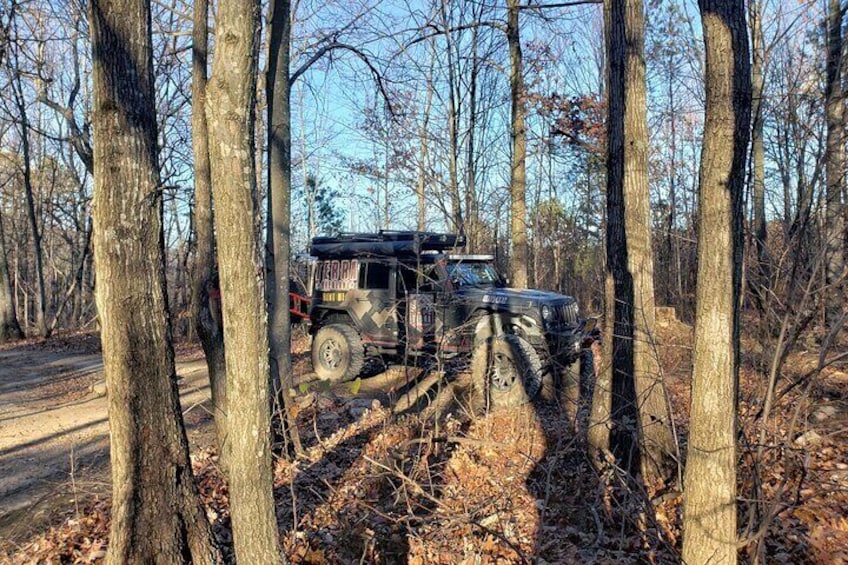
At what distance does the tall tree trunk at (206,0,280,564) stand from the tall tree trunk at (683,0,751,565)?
7.57 ft

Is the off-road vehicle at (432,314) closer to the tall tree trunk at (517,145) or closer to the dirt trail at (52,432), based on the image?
the dirt trail at (52,432)

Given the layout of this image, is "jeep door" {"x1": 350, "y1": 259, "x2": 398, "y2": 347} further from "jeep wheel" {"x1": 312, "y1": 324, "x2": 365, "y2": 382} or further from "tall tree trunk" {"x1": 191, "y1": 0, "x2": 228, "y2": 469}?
"tall tree trunk" {"x1": 191, "y1": 0, "x2": 228, "y2": 469}

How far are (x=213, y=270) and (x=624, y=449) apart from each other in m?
4.44

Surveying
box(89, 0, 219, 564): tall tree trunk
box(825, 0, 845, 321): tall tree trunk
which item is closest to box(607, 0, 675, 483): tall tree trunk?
box(825, 0, 845, 321): tall tree trunk

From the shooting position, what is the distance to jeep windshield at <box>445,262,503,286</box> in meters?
8.43

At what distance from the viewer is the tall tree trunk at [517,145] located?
40.7ft

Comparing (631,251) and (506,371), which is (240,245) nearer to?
(631,251)

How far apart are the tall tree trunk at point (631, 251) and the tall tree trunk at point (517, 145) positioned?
6882 millimetres

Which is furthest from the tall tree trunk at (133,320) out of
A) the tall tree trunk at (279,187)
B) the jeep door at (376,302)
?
the jeep door at (376,302)

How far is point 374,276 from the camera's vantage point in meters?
9.32

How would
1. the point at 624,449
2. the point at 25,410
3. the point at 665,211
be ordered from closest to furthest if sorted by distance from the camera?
the point at 624,449 → the point at 25,410 → the point at 665,211

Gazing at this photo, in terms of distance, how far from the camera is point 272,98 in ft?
21.5

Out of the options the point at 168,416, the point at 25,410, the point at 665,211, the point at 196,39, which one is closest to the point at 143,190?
the point at 168,416

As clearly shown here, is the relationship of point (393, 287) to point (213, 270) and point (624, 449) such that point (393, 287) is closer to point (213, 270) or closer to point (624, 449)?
point (213, 270)
